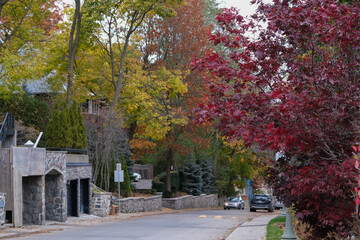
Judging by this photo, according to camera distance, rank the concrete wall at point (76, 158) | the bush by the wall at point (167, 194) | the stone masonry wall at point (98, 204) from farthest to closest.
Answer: the bush by the wall at point (167, 194), the stone masonry wall at point (98, 204), the concrete wall at point (76, 158)

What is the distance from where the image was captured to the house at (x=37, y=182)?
22.8 meters

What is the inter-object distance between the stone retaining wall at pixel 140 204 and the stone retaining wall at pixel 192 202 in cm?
351

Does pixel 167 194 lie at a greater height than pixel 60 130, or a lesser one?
lesser

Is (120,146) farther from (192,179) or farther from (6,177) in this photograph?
(6,177)

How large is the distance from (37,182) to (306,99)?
18.0 m

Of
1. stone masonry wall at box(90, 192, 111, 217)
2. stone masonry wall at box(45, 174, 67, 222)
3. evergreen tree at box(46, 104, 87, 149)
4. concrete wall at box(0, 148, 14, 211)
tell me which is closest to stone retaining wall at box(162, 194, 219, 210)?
stone masonry wall at box(90, 192, 111, 217)

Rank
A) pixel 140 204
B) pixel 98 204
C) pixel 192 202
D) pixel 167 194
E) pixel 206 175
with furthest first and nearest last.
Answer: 1. pixel 206 175
2. pixel 192 202
3. pixel 167 194
4. pixel 140 204
5. pixel 98 204

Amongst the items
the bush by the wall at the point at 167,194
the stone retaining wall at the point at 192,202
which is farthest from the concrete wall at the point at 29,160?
the bush by the wall at the point at 167,194

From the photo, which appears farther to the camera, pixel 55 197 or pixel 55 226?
pixel 55 197

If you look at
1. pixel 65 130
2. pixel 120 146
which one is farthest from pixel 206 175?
pixel 65 130

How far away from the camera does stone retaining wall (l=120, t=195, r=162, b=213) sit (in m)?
35.9

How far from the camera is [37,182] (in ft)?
82.2

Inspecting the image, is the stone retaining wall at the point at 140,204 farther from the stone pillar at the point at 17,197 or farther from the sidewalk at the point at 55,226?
the stone pillar at the point at 17,197

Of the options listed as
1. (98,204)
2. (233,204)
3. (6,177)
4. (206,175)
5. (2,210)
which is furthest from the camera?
(206,175)
